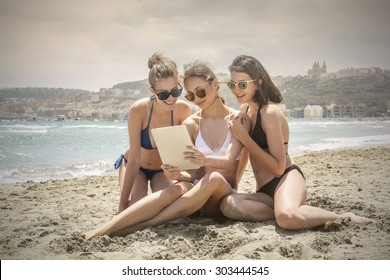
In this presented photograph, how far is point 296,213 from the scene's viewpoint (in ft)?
9.26

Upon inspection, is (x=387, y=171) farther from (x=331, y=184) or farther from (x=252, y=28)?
(x=252, y=28)

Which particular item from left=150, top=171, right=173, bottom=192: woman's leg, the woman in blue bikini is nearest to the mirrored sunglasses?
the woman in blue bikini

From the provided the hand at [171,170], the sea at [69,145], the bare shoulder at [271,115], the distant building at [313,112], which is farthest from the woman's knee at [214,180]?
the distant building at [313,112]

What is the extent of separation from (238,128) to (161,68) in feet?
2.73

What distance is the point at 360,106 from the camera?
6.89 m

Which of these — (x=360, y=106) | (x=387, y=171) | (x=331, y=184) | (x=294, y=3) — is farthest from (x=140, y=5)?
(x=360, y=106)

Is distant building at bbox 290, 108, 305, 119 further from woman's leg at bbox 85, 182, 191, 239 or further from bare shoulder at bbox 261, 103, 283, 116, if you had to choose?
woman's leg at bbox 85, 182, 191, 239

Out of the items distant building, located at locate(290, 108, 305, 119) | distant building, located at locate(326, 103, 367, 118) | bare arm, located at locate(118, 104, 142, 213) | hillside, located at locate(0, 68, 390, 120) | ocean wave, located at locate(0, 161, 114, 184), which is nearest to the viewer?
bare arm, located at locate(118, 104, 142, 213)

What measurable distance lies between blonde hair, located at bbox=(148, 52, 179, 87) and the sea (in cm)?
355

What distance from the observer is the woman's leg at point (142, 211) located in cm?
283

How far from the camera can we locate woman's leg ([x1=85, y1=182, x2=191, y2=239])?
2832 mm

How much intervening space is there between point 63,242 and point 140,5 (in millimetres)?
2503

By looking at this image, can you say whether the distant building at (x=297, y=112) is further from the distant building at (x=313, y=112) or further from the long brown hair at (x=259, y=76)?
the long brown hair at (x=259, y=76)

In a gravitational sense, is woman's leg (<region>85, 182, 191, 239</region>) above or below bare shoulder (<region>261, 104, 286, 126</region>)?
below
